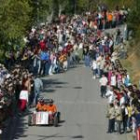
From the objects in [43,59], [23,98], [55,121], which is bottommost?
[55,121]

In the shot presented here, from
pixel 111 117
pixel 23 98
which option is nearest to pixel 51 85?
pixel 23 98

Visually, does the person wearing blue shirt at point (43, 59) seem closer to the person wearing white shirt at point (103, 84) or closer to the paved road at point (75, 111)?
the paved road at point (75, 111)

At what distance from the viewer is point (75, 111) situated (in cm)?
3147

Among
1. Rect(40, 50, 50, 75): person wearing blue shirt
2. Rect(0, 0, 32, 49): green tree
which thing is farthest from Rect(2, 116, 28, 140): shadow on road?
Rect(40, 50, 50, 75): person wearing blue shirt

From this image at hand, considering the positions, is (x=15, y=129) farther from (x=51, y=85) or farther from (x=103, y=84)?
(x=51, y=85)

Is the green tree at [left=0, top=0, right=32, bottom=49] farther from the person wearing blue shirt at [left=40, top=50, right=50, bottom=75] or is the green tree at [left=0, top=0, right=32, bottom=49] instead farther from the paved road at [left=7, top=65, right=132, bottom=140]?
the person wearing blue shirt at [left=40, top=50, right=50, bottom=75]

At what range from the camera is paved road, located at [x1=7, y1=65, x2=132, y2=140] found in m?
27.0

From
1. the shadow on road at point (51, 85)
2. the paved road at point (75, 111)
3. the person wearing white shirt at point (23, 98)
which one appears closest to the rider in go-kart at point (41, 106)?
the paved road at point (75, 111)

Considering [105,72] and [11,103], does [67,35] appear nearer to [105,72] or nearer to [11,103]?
[105,72]

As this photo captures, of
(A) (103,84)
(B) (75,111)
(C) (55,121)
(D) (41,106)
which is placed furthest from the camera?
(A) (103,84)

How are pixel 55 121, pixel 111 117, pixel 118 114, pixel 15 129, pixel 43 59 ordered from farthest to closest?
pixel 43 59 < pixel 55 121 < pixel 15 129 < pixel 111 117 < pixel 118 114

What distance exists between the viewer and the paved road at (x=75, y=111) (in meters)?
27.0

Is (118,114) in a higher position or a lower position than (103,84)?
lower

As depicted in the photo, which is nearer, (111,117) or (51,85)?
(111,117)
